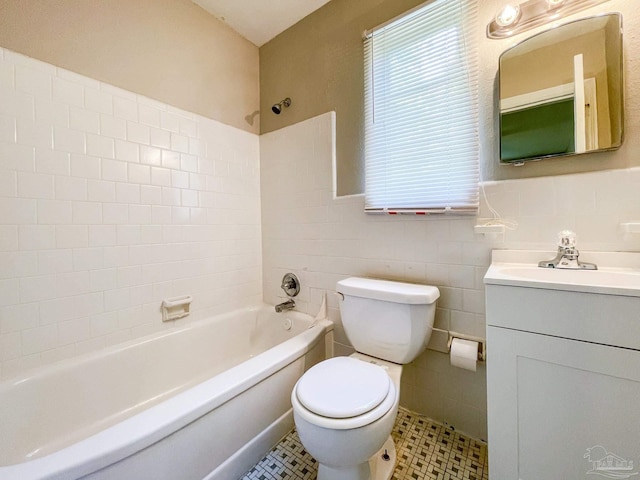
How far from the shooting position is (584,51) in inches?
40.8

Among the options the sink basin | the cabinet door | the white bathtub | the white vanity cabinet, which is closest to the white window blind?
the sink basin

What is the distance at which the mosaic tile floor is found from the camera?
1.17 metres

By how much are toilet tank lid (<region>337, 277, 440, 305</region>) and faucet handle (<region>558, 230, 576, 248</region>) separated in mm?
499

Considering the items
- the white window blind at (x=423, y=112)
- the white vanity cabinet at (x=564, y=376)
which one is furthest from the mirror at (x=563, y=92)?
the white vanity cabinet at (x=564, y=376)

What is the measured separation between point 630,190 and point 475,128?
0.59 m

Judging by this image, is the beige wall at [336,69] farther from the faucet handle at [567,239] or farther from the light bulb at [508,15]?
the faucet handle at [567,239]

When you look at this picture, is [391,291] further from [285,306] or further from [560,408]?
[285,306]

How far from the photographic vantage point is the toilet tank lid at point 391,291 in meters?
1.19

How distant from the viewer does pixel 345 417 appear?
34.9 inches

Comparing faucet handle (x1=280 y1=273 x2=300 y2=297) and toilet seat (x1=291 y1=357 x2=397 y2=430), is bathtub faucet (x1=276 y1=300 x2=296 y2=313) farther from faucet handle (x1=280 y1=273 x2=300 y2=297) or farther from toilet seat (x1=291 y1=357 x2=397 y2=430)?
toilet seat (x1=291 y1=357 x2=397 y2=430)

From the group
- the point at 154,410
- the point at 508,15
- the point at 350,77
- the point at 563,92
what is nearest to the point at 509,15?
the point at 508,15

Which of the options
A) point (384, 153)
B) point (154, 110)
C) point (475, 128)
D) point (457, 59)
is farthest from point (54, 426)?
point (457, 59)

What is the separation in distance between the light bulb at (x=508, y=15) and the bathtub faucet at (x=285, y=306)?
6.09 ft

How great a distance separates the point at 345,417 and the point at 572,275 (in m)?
0.91
